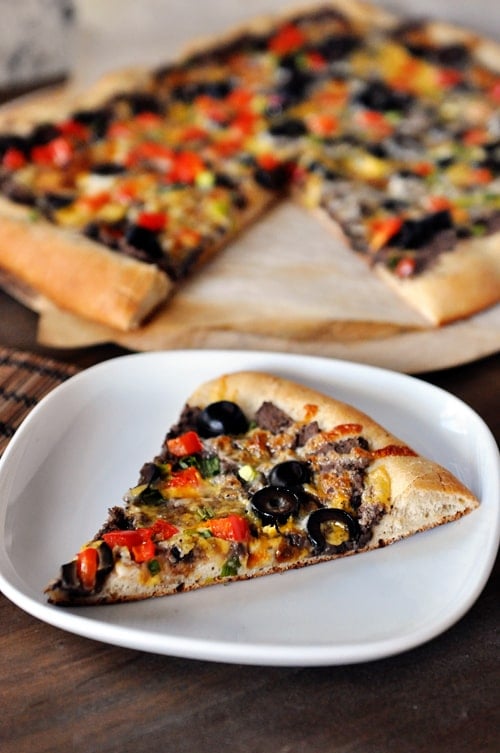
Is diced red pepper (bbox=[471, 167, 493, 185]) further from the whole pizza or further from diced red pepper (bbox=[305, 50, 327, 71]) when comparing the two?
diced red pepper (bbox=[305, 50, 327, 71])

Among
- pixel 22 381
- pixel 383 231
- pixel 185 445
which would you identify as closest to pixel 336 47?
pixel 383 231

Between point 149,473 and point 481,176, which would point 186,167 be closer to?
point 481,176

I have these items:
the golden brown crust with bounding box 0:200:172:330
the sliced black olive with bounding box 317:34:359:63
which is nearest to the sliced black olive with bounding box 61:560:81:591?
the golden brown crust with bounding box 0:200:172:330

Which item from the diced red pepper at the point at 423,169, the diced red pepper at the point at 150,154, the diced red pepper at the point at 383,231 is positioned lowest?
the diced red pepper at the point at 423,169

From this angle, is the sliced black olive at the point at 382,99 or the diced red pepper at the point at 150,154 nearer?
the diced red pepper at the point at 150,154

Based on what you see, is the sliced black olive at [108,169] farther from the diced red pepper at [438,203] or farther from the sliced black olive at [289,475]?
the sliced black olive at [289,475]

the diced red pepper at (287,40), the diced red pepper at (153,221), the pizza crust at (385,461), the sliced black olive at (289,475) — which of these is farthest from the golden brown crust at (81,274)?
the diced red pepper at (287,40)

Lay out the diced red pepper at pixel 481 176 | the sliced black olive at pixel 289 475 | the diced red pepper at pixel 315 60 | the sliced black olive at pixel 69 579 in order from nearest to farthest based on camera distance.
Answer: the sliced black olive at pixel 69 579
the sliced black olive at pixel 289 475
the diced red pepper at pixel 481 176
the diced red pepper at pixel 315 60

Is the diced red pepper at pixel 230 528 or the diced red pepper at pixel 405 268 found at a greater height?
the diced red pepper at pixel 230 528
